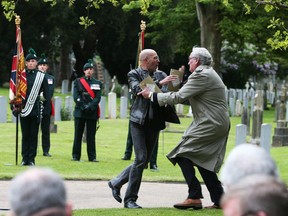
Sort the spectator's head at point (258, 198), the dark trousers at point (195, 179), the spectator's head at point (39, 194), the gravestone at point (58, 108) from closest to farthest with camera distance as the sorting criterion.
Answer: the spectator's head at point (258, 198) → the spectator's head at point (39, 194) → the dark trousers at point (195, 179) → the gravestone at point (58, 108)

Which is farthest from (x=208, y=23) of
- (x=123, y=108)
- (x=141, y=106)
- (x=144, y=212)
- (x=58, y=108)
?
(x=144, y=212)

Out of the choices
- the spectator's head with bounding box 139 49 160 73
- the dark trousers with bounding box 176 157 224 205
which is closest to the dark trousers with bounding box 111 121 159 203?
the dark trousers with bounding box 176 157 224 205

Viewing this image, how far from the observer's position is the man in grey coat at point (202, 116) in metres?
10.4

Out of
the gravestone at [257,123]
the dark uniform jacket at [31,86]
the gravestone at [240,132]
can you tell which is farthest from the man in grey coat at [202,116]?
the gravestone at [257,123]

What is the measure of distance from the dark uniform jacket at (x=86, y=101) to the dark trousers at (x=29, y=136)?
58.6 inches

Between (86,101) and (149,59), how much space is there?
6.78 metres

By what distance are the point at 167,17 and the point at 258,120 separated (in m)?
18.8

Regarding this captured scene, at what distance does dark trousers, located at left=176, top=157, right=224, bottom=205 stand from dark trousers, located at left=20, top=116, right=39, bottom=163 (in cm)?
585

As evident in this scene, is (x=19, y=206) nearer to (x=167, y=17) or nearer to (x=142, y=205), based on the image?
(x=142, y=205)

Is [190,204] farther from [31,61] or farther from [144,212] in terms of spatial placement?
[31,61]

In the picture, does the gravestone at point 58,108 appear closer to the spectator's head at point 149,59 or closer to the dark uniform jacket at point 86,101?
the dark uniform jacket at point 86,101

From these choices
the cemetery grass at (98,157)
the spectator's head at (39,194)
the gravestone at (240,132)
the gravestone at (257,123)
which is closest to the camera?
the spectator's head at (39,194)

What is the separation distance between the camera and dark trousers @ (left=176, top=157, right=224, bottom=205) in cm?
1061

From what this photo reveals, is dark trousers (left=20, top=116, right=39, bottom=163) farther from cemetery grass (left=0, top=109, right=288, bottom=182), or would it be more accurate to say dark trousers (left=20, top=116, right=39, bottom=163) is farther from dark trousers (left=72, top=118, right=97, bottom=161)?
dark trousers (left=72, top=118, right=97, bottom=161)
